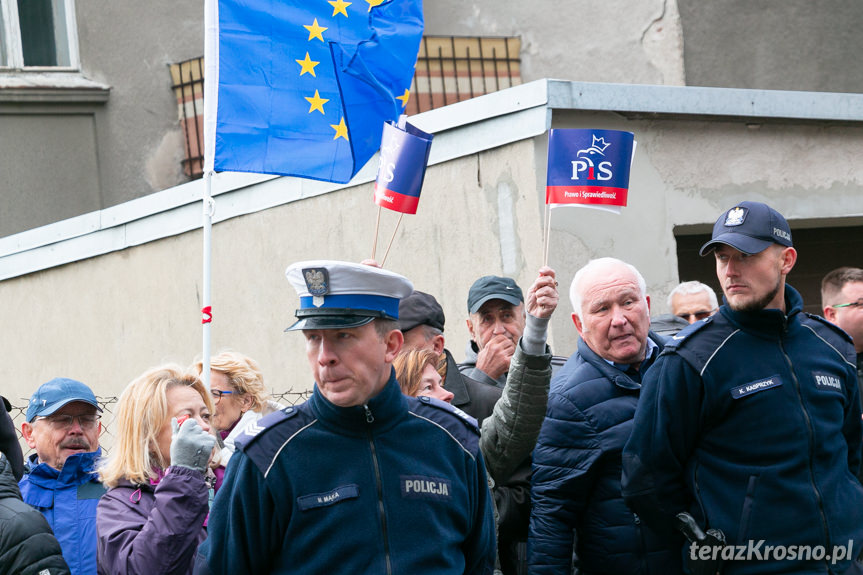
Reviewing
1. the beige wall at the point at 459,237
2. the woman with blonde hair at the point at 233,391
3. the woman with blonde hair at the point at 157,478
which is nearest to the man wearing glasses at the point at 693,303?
the beige wall at the point at 459,237

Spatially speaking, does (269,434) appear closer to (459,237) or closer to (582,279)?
(582,279)

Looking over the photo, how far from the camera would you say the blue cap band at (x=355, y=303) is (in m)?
3.36

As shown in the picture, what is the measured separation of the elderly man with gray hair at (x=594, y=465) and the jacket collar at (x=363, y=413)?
126 cm

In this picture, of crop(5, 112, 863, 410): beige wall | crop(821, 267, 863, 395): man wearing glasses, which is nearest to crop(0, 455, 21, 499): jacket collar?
crop(5, 112, 863, 410): beige wall

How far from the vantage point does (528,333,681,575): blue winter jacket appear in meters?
4.42

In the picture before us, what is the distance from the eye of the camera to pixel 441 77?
38.7 ft

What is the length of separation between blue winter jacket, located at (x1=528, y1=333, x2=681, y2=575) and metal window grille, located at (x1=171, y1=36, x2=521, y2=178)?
7.37 meters

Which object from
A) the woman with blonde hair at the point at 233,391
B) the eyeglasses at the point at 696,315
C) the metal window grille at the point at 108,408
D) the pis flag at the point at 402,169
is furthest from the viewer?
the metal window grille at the point at 108,408

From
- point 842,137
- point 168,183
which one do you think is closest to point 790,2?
point 842,137

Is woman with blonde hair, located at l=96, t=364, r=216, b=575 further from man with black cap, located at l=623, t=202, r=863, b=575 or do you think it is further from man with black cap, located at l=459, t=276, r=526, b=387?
man with black cap, located at l=623, t=202, r=863, b=575

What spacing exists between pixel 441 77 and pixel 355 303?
28.5 ft

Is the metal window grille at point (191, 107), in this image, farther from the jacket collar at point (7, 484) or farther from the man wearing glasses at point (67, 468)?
the jacket collar at point (7, 484)

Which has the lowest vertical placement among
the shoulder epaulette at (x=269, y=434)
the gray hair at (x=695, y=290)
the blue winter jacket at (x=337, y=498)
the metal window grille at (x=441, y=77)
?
the blue winter jacket at (x=337, y=498)

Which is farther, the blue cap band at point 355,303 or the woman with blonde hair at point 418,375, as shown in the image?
the woman with blonde hair at point 418,375
